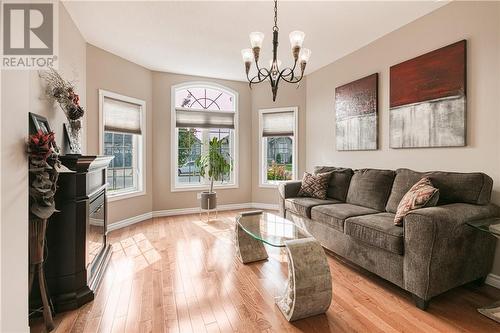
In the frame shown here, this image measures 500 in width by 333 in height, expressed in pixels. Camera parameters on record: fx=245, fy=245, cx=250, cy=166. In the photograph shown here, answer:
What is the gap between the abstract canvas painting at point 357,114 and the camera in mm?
3494

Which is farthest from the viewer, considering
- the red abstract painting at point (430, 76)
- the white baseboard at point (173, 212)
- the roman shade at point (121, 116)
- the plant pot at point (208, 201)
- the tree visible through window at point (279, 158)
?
the tree visible through window at point (279, 158)

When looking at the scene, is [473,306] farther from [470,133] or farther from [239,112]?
[239,112]

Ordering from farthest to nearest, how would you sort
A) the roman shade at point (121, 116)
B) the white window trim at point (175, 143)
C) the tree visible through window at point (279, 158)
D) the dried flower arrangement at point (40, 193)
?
the tree visible through window at point (279, 158) → the white window trim at point (175, 143) → the roman shade at point (121, 116) → the dried flower arrangement at point (40, 193)

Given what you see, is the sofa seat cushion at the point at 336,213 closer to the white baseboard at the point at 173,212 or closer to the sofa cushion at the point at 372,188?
the sofa cushion at the point at 372,188

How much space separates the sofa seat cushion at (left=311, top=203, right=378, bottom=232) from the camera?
2.66 m

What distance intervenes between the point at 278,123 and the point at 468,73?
3.25m

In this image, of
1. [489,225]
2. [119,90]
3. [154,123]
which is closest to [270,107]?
[154,123]

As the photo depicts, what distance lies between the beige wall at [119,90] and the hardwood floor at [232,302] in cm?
134

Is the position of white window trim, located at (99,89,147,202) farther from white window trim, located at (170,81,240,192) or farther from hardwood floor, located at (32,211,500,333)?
hardwood floor, located at (32,211,500,333)

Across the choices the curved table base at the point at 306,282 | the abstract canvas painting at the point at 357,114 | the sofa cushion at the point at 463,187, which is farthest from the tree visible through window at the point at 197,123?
the sofa cushion at the point at 463,187

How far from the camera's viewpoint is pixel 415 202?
2.16 m

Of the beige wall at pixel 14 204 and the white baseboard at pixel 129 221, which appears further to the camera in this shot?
the white baseboard at pixel 129 221

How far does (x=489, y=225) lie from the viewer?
186 cm

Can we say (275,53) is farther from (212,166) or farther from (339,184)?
(212,166)
